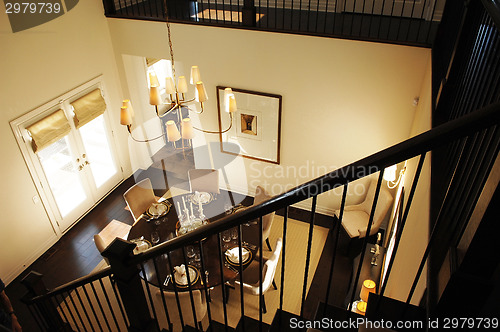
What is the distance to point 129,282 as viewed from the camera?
2.14 m

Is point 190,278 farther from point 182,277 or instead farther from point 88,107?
point 88,107

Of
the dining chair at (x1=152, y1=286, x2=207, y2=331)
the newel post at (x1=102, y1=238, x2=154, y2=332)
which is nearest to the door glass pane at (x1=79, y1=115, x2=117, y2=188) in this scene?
the dining chair at (x1=152, y1=286, x2=207, y2=331)

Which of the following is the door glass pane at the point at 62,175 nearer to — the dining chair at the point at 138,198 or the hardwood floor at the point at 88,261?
the hardwood floor at the point at 88,261

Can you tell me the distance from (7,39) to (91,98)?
55.1 inches

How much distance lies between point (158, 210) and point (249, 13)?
109 inches

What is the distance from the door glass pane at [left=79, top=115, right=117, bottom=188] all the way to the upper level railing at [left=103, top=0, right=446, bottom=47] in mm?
1708

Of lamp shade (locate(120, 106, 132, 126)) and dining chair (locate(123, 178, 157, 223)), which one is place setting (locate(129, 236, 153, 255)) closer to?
dining chair (locate(123, 178, 157, 223))

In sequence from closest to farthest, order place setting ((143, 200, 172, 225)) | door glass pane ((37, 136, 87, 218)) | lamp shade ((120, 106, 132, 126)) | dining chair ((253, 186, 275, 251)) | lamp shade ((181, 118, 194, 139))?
lamp shade ((120, 106, 132, 126)) → lamp shade ((181, 118, 194, 139)) → place setting ((143, 200, 172, 225)) → dining chair ((253, 186, 275, 251)) → door glass pane ((37, 136, 87, 218))

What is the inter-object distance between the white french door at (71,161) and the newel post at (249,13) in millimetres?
2504

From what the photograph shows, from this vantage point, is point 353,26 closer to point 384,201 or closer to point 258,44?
point 258,44

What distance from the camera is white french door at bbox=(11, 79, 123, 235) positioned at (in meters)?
5.04

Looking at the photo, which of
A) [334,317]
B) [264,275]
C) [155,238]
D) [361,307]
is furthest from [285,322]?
[155,238]

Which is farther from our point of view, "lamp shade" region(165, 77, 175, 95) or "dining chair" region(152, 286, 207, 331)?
"lamp shade" region(165, 77, 175, 95)

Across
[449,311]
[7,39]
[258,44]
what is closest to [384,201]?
[258,44]
